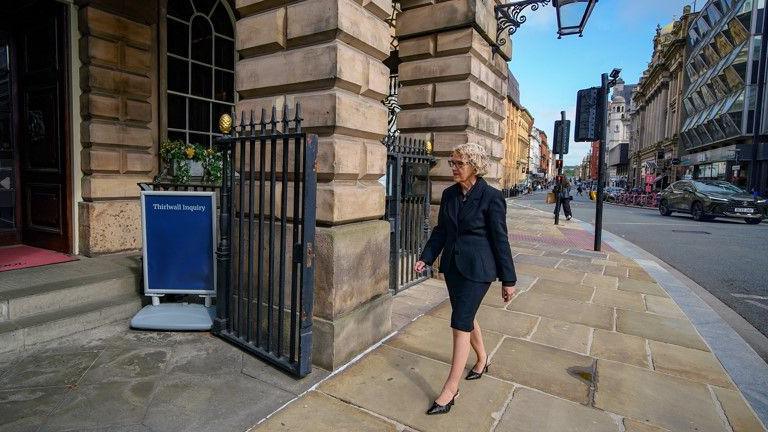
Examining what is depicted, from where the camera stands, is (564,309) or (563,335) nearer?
(563,335)

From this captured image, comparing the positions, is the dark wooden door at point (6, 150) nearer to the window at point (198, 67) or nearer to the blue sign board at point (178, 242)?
the window at point (198, 67)

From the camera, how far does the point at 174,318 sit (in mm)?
3871

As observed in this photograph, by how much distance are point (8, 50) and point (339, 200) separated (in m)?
5.27

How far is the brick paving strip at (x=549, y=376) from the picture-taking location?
102 inches

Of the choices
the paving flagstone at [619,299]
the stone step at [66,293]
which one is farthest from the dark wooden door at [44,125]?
the paving flagstone at [619,299]

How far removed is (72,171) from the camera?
17.0 feet

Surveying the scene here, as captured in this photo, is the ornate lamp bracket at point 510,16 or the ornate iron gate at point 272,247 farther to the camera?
the ornate lamp bracket at point 510,16

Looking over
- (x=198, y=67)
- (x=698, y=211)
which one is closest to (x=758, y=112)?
(x=698, y=211)

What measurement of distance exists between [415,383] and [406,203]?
294 cm

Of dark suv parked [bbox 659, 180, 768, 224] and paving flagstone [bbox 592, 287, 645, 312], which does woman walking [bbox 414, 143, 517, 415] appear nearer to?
paving flagstone [bbox 592, 287, 645, 312]

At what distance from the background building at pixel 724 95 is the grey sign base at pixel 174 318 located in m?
33.1

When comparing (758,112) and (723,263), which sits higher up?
(758,112)

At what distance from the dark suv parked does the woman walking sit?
17.9m

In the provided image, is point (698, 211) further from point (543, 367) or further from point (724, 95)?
point (724, 95)
